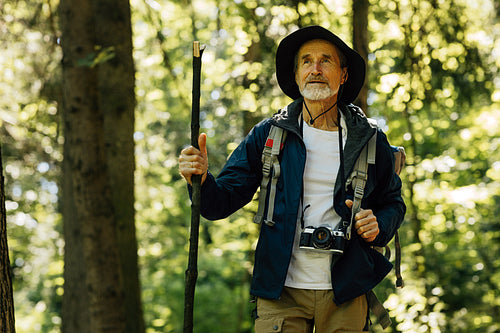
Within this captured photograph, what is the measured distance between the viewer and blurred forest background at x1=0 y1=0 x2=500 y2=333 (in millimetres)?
7383

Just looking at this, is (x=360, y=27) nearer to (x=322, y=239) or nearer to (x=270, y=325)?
(x=322, y=239)

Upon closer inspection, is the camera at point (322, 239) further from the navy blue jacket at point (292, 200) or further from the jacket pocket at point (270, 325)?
the jacket pocket at point (270, 325)

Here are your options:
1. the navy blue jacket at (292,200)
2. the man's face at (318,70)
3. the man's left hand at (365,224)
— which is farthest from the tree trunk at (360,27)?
the man's left hand at (365,224)

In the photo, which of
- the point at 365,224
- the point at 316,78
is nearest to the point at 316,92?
the point at 316,78

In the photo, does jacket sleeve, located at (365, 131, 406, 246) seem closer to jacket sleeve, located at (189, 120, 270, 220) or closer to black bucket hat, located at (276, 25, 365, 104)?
black bucket hat, located at (276, 25, 365, 104)

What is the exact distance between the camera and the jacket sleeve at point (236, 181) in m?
2.94

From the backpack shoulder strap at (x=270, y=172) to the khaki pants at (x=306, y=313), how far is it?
381 millimetres

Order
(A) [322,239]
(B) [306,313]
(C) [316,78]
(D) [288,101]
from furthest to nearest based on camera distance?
(D) [288,101] → (C) [316,78] → (B) [306,313] → (A) [322,239]

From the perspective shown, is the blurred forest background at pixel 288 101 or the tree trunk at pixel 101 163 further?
the blurred forest background at pixel 288 101

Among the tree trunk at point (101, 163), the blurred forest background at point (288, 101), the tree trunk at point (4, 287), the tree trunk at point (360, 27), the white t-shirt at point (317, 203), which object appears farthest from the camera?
the blurred forest background at point (288, 101)

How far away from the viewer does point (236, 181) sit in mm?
3111

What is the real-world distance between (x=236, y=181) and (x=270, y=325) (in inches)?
28.6

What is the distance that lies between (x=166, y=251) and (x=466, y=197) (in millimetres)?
10723

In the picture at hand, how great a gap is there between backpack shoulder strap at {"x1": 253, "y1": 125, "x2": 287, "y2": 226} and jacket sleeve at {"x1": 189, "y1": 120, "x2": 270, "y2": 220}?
0.11 metres
